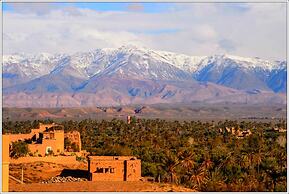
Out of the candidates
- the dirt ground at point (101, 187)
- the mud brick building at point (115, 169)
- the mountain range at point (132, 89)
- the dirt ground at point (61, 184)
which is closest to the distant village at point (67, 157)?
the mud brick building at point (115, 169)

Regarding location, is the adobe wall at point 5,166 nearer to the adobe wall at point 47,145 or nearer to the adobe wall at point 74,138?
the adobe wall at point 47,145

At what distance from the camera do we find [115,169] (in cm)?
2228

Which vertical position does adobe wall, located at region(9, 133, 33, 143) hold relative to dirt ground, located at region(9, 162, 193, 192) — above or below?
above

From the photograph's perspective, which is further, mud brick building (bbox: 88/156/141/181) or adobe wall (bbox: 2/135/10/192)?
mud brick building (bbox: 88/156/141/181)

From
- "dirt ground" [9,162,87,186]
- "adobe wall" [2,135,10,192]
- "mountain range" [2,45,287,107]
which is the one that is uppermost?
"mountain range" [2,45,287,107]

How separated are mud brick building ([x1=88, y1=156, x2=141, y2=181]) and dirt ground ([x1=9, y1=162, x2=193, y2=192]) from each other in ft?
3.26

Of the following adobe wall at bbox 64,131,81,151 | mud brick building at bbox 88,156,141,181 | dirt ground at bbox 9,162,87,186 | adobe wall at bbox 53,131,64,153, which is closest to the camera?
mud brick building at bbox 88,156,141,181

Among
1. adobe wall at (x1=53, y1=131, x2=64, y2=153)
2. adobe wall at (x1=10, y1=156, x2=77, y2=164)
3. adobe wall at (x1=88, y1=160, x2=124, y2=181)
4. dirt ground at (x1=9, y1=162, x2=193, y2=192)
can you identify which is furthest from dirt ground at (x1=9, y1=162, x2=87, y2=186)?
adobe wall at (x1=88, y1=160, x2=124, y2=181)

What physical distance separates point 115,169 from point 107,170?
0.29 metres

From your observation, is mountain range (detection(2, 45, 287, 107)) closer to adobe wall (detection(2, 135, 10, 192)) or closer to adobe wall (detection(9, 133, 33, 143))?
adobe wall (detection(9, 133, 33, 143))

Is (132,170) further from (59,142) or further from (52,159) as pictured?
(59,142)

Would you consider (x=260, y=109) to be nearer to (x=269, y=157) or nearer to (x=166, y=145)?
(x=166, y=145)

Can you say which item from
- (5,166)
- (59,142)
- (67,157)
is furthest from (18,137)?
(5,166)

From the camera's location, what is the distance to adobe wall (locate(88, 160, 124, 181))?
2186cm
